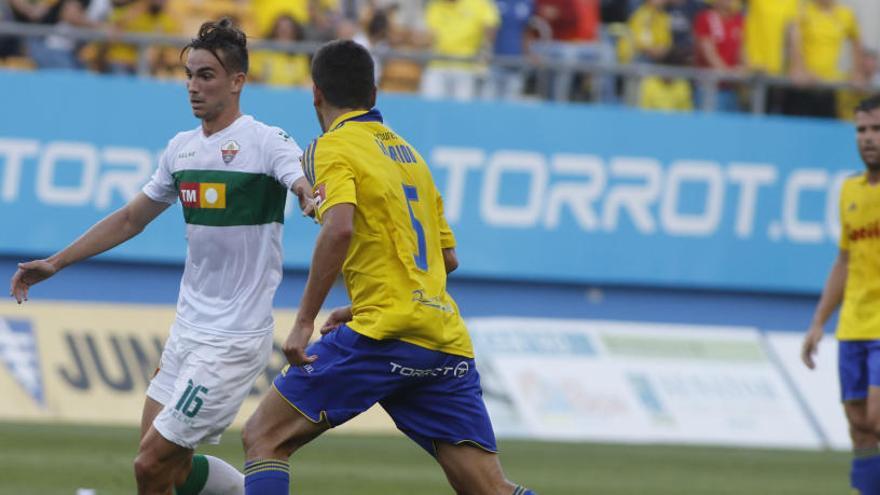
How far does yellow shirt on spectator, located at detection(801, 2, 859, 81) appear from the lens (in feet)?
59.3

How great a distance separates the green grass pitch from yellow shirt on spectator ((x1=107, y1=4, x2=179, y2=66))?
151 inches

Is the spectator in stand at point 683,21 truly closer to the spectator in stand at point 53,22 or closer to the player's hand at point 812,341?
the spectator in stand at point 53,22

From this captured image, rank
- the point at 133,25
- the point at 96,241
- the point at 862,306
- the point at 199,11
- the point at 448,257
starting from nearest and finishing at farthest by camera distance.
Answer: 1. the point at 448,257
2. the point at 96,241
3. the point at 862,306
4. the point at 133,25
5. the point at 199,11

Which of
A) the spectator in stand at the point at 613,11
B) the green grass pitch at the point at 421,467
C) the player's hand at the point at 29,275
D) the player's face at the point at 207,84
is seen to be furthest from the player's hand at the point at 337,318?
the spectator in stand at the point at 613,11

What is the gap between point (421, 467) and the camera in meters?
12.5

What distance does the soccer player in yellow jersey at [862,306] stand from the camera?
31.4ft

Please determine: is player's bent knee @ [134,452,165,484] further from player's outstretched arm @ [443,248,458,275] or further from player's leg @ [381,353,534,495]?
player's outstretched arm @ [443,248,458,275]

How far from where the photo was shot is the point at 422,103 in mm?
16578

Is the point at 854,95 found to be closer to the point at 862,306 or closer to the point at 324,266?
the point at 862,306

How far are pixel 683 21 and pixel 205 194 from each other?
37.2 feet

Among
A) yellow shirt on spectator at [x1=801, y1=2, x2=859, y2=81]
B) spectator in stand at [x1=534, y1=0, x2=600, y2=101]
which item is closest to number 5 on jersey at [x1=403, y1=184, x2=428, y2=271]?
spectator in stand at [x1=534, y1=0, x2=600, y2=101]

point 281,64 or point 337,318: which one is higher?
point 337,318

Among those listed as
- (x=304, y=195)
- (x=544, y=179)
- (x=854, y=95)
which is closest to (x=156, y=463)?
(x=304, y=195)

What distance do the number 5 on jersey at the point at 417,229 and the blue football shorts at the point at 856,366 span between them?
12.8 feet
